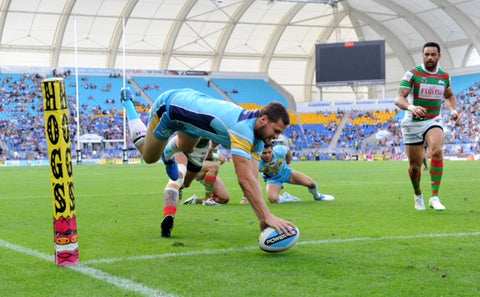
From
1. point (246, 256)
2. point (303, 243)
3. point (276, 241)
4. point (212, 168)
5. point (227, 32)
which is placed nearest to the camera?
point (276, 241)

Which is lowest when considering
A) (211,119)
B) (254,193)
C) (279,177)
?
(279,177)

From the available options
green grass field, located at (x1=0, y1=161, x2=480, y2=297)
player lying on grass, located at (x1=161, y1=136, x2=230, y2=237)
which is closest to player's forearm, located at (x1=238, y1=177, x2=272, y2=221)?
green grass field, located at (x1=0, y1=161, x2=480, y2=297)

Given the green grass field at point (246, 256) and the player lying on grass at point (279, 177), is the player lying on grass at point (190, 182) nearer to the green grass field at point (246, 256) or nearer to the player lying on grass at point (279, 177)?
the green grass field at point (246, 256)

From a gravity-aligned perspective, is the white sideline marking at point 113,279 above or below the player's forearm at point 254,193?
below

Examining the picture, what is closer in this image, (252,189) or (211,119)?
(252,189)

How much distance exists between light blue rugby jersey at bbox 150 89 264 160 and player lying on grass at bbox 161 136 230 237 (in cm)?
68

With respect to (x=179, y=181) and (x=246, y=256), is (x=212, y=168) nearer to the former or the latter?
(x=179, y=181)

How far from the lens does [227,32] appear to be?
2264 inches

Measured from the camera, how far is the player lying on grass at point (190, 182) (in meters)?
6.87

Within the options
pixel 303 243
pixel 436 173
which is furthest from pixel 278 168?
pixel 303 243

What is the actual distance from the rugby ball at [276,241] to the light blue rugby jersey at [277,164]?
19.6 ft

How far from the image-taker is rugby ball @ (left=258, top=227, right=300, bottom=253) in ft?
17.6

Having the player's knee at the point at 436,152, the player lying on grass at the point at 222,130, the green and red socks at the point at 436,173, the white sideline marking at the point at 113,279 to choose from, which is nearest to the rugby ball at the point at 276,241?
the player lying on grass at the point at 222,130

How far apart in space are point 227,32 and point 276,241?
53.3 m
